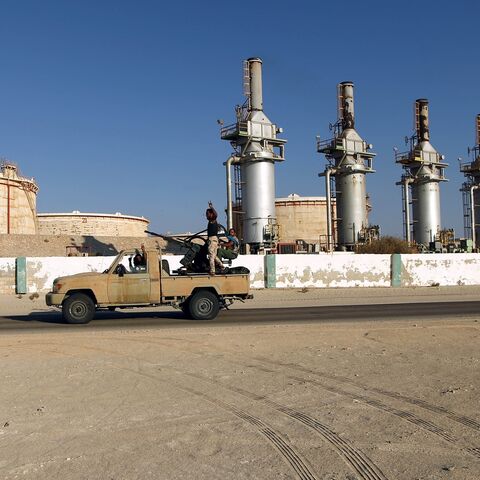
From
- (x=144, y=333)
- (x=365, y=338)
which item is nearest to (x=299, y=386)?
(x=365, y=338)

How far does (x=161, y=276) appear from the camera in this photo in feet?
52.7

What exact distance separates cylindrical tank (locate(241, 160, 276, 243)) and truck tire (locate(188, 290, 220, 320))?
2315 cm

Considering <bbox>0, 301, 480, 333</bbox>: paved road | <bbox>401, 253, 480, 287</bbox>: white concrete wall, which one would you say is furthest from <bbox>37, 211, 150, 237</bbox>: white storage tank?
<bbox>0, 301, 480, 333</bbox>: paved road

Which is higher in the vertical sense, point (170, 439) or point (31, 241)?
point (31, 241)

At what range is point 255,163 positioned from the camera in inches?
1561

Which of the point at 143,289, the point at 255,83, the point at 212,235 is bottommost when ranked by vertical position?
the point at 143,289

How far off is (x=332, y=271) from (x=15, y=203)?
1345 inches

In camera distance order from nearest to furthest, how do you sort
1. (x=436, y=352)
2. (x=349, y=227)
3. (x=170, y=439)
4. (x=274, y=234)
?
1. (x=170, y=439)
2. (x=436, y=352)
3. (x=274, y=234)
4. (x=349, y=227)

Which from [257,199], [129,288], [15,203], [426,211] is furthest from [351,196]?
[129,288]

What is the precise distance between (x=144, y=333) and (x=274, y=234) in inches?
1029

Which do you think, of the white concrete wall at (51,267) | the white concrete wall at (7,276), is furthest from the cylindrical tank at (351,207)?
the white concrete wall at (7,276)

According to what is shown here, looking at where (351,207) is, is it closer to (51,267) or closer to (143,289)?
(51,267)

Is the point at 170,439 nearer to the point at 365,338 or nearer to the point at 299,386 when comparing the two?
the point at 299,386

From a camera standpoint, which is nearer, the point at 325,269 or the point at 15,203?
the point at 325,269
